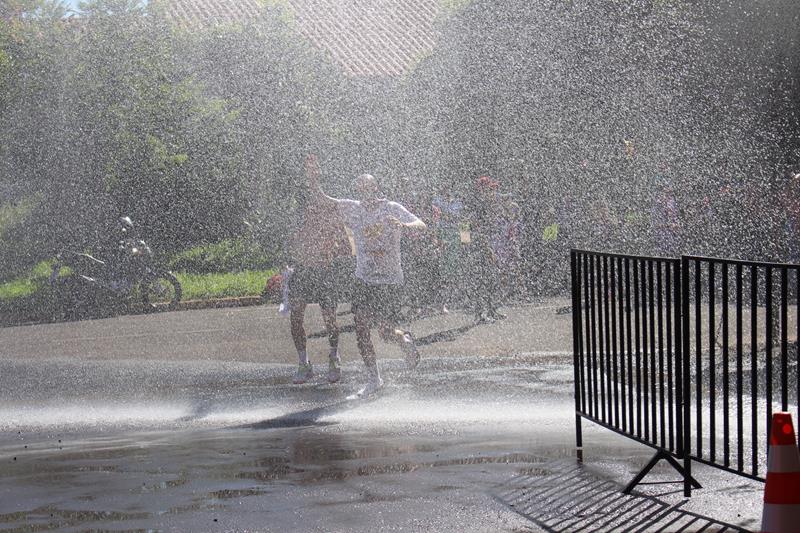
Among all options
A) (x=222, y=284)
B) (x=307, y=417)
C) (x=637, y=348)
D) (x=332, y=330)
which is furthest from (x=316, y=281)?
(x=222, y=284)

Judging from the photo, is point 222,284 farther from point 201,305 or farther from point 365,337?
point 365,337

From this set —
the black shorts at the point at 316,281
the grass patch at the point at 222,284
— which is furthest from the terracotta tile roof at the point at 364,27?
the black shorts at the point at 316,281

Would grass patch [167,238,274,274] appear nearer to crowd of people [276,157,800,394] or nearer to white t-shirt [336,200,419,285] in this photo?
crowd of people [276,157,800,394]

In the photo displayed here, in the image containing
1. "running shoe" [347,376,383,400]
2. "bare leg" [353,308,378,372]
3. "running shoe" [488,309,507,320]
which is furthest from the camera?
"running shoe" [488,309,507,320]

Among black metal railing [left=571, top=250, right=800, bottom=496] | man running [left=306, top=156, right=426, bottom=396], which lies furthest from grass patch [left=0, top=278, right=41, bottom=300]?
black metal railing [left=571, top=250, right=800, bottom=496]

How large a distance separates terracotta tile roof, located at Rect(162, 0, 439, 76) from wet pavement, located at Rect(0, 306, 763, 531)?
106ft

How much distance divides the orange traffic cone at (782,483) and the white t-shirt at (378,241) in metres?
6.48

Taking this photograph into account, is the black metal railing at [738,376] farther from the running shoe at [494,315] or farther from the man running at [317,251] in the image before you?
the running shoe at [494,315]

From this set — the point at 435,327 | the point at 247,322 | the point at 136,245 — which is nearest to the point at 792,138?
the point at 435,327

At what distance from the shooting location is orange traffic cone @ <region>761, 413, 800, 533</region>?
15.6ft

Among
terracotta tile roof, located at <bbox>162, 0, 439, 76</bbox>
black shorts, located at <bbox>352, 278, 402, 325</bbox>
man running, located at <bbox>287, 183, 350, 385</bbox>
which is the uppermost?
terracotta tile roof, located at <bbox>162, 0, 439, 76</bbox>

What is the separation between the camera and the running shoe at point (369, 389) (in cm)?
1084

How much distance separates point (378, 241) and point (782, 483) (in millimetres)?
6661

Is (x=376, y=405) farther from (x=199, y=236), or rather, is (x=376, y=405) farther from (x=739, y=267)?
(x=199, y=236)
